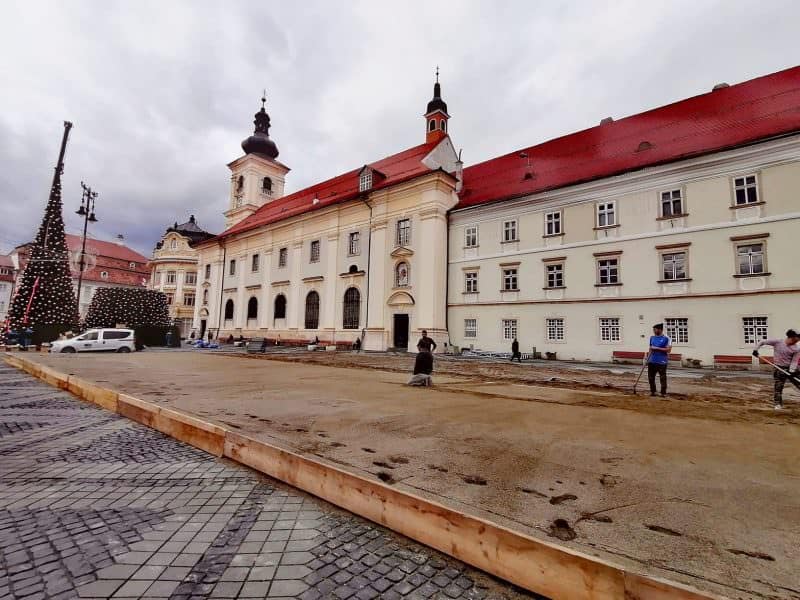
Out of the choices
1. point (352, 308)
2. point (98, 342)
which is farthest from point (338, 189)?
point (98, 342)

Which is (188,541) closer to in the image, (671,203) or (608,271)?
(608,271)

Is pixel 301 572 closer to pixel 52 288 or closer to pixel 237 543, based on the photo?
pixel 237 543

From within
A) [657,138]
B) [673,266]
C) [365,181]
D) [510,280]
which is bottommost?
[510,280]

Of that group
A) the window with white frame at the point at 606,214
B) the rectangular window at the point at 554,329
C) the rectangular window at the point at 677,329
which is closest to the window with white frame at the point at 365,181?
the window with white frame at the point at 606,214

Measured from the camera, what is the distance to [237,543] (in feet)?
8.39

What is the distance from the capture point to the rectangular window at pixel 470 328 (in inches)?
1031

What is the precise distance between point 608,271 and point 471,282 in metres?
8.41

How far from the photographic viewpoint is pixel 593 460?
4.05 m

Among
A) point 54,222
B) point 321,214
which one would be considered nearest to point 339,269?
point 321,214

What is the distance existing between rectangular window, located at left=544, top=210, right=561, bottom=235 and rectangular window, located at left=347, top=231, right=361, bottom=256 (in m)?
14.5

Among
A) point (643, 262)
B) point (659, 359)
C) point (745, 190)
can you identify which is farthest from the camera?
point (643, 262)

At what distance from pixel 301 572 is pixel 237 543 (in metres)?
0.59

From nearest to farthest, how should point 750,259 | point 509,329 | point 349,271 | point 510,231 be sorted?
point 750,259 < point 509,329 < point 510,231 < point 349,271

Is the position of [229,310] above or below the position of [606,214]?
below
